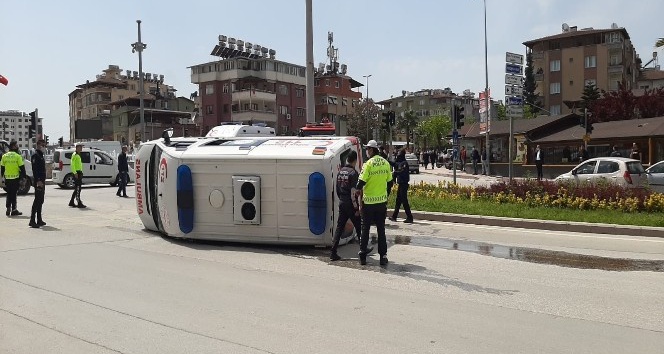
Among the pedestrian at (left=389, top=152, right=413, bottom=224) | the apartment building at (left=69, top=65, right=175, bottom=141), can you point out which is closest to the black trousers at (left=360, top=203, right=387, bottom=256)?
the pedestrian at (left=389, top=152, right=413, bottom=224)

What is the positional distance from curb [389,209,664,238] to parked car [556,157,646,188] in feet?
15.9

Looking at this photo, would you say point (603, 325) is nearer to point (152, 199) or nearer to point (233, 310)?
point (233, 310)

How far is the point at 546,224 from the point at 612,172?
6.42 m

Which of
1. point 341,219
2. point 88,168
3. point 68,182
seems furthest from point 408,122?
point 341,219

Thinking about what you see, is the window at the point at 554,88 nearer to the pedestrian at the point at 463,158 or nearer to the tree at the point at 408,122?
the tree at the point at 408,122

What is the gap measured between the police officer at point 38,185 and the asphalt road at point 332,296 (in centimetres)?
136

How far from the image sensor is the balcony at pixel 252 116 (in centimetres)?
7300

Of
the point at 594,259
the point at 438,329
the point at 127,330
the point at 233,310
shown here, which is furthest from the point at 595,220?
the point at 127,330

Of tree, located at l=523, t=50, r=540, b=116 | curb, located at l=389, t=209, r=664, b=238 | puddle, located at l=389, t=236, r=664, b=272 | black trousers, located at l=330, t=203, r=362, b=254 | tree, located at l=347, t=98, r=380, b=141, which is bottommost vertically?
puddle, located at l=389, t=236, r=664, b=272

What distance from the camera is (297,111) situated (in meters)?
81.0

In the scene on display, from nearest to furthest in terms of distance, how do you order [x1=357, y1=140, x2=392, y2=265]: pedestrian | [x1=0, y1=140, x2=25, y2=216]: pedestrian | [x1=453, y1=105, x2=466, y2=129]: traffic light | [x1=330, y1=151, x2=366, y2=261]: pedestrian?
[x1=357, y1=140, x2=392, y2=265]: pedestrian, [x1=330, y1=151, x2=366, y2=261]: pedestrian, [x1=0, y1=140, x2=25, y2=216]: pedestrian, [x1=453, y1=105, x2=466, y2=129]: traffic light

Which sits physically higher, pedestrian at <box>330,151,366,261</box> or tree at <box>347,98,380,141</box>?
tree at <box>347,98,380,141</box>

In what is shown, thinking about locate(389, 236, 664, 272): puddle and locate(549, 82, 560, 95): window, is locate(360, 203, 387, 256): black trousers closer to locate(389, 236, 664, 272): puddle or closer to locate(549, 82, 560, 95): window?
locate(389, 236, 664, 272): puddle

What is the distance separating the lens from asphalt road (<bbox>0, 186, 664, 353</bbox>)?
5.34 m
